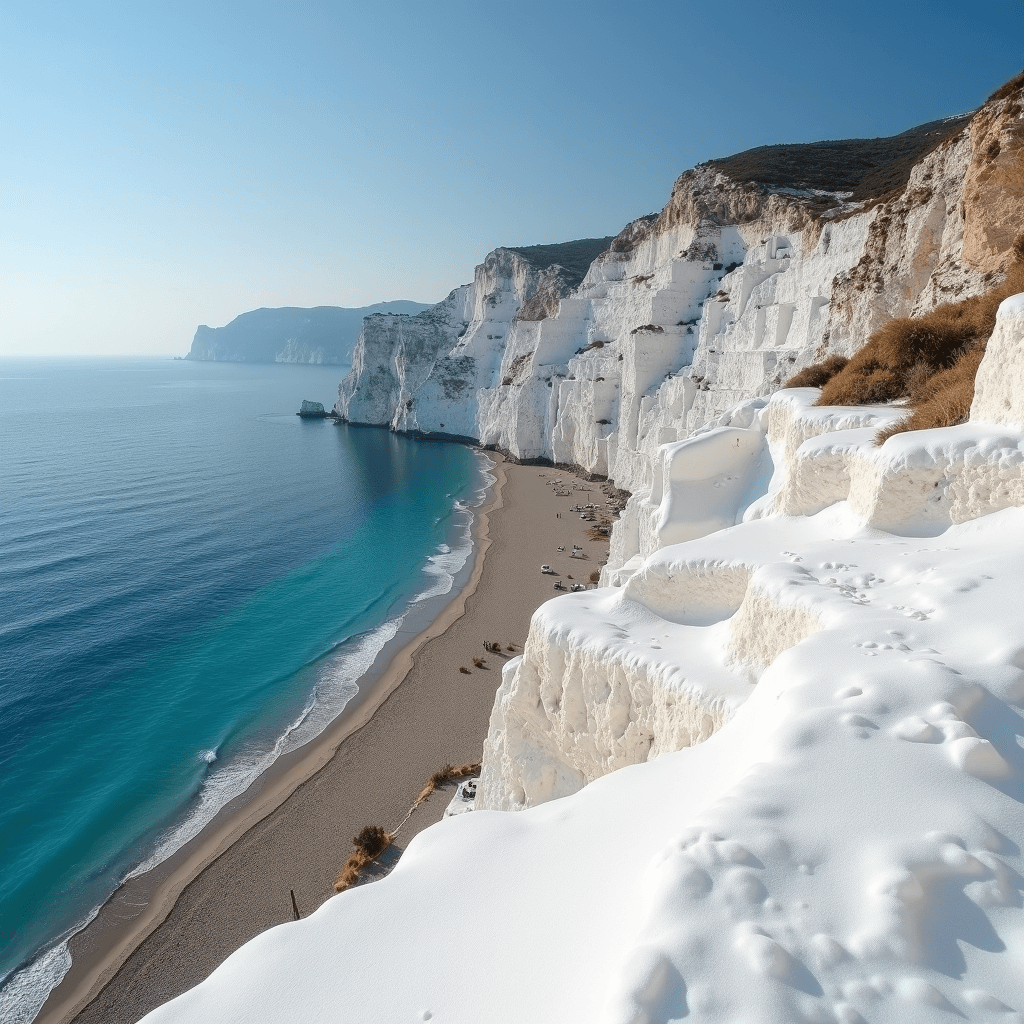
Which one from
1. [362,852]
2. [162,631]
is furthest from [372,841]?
[162,631]

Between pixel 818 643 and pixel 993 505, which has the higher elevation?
pixel 993 505

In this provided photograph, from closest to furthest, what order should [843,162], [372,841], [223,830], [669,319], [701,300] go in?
1. [372,841]
2. [223,830]
3. [701,300]
4. [669,319]
5. [843,162]

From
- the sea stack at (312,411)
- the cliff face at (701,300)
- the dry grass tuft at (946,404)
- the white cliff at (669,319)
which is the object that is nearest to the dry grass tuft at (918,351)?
the dry grass tuft at (946,404)

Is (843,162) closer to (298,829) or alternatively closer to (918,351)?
(918,351)

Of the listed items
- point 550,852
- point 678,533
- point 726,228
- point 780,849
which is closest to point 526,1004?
point 550,852

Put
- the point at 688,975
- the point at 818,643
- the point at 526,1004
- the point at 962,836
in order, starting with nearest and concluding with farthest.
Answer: the point at 688,975
the point at 526,1004
the point at 962,836
the point at 818,643

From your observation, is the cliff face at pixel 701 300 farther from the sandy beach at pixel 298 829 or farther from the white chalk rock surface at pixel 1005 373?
the white chalk rock surface at pixel 1005 373

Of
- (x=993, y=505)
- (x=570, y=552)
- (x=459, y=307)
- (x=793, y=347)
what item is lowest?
(x=570, y=552)

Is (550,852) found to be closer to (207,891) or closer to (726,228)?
(207,891)
